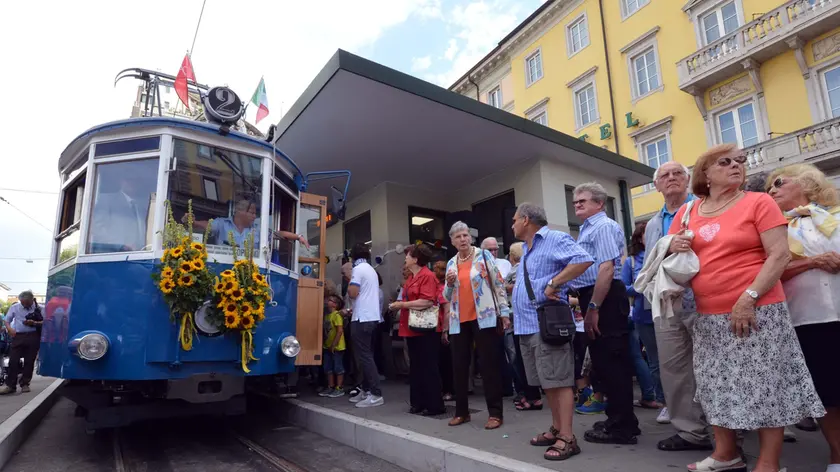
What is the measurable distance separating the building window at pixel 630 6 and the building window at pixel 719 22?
2.98 meters

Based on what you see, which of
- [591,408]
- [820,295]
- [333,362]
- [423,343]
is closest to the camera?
[820,295]

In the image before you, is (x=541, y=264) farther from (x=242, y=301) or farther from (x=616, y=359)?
(x=242, y=301)

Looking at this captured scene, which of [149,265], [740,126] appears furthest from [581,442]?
[740,126]

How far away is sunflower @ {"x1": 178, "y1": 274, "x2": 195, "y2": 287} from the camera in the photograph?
425cm

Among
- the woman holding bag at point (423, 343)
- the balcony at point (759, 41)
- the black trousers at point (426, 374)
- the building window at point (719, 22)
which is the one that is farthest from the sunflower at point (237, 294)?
the building window at point (719, 22)

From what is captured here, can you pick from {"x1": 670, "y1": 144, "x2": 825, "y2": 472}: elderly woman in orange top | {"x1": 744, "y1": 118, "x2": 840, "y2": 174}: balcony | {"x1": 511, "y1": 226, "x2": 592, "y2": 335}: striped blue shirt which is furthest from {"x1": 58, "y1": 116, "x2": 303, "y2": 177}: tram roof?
{"x1": 744, "y1": 118, "x2": 840, "y2": 174}: balcony

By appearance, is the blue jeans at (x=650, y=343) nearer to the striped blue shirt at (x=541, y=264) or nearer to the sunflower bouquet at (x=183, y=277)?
the striped blue shirt at (x=541, y=264)

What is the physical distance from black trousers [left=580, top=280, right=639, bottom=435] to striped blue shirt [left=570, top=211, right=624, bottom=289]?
0.59 feet

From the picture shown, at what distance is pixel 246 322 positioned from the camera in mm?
4496

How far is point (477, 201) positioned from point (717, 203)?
7.64m

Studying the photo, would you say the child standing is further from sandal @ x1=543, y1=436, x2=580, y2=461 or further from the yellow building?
the yellow building

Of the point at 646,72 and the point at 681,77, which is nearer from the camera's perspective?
the point at 681,77

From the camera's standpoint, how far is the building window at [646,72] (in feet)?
64.5

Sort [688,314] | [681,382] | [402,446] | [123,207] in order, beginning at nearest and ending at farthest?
[688,314] → [681,382] → [402,446] → [123,207]
